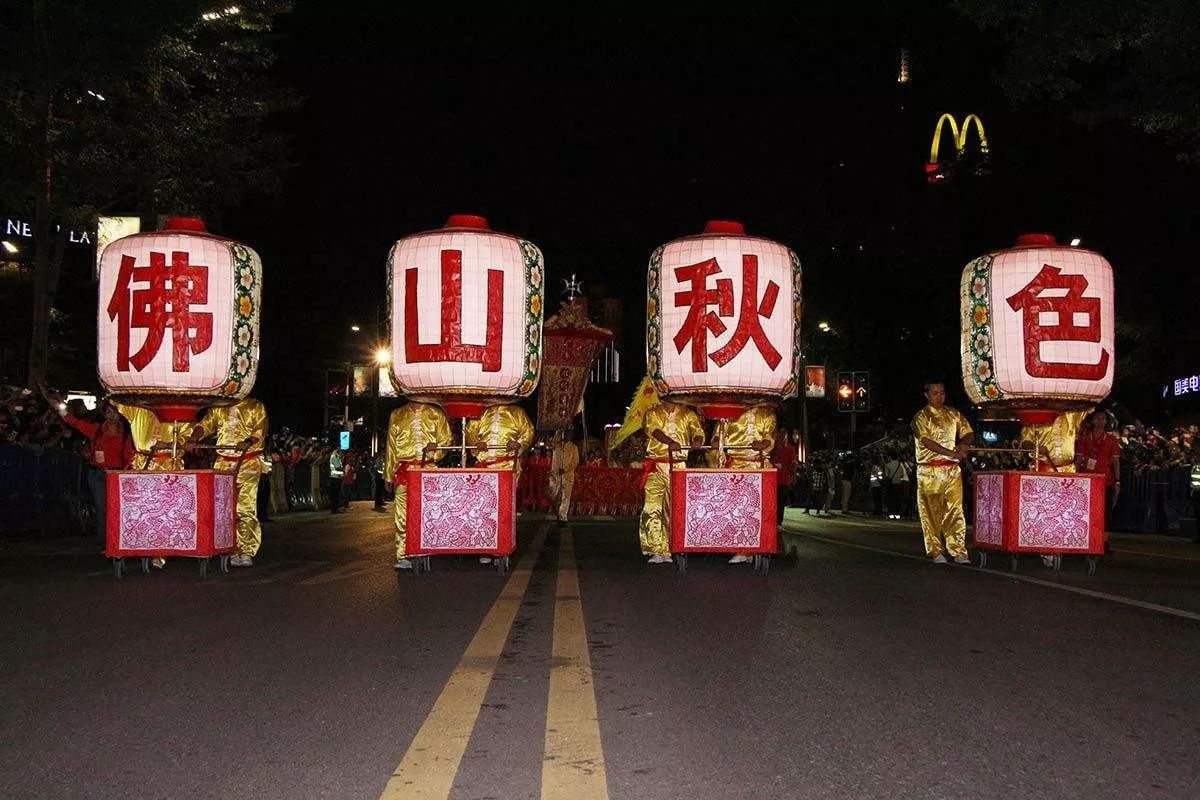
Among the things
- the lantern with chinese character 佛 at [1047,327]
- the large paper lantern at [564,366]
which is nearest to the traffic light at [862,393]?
the large paper lantern at [564,366]

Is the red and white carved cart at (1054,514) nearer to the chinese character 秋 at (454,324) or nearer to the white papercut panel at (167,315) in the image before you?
the chinese character 秋 at (454,324)

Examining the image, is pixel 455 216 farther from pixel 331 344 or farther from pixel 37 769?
pixel 331 344

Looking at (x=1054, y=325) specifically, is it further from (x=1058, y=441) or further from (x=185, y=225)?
(x=185, y=225)

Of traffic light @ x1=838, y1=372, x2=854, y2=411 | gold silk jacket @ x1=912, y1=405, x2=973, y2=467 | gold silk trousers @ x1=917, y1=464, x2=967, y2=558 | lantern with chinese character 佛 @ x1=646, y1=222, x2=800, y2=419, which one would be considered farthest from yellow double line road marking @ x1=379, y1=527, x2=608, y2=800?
traffic light @ x1=838, y1=372, x2=854, y2=411

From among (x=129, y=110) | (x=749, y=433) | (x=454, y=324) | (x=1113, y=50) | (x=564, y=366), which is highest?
(x=129, y=110)

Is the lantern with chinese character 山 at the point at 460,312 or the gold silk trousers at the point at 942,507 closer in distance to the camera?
the lantern with chinese character 山 at the point at 460,312

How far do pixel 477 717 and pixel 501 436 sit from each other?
7285 mm

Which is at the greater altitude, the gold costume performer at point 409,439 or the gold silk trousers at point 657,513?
the gold costume performer at point 409,439

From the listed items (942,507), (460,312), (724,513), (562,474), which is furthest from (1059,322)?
(562,474)

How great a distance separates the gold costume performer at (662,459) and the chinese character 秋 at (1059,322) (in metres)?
3.37

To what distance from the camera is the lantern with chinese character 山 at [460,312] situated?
11.1 metres

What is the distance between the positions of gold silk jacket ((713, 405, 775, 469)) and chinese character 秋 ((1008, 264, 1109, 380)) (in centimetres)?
260

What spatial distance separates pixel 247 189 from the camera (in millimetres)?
27688

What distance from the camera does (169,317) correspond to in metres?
11.0
